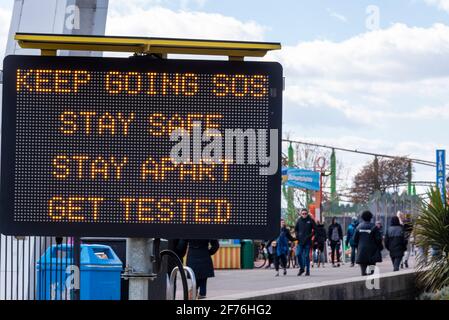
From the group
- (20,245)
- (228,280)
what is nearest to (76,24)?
(20,245)

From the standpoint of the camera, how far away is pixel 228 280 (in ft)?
90.4

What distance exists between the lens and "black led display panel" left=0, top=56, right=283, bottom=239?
6258 mm

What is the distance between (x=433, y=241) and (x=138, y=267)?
12688mm

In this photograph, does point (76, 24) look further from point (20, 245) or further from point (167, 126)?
point (167, 126)

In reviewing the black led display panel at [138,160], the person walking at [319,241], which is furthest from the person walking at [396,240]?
the black led display panel at [138,160]

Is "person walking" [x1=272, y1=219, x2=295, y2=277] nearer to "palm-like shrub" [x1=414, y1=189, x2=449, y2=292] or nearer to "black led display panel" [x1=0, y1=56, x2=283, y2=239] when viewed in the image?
"palm-like shrub" [x1=414, y1=189, x2=449, y2=292]

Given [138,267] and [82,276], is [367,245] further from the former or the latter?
[138,267]

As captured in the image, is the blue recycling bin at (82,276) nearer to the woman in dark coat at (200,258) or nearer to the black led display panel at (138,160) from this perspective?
the black led display panel at (138,160)

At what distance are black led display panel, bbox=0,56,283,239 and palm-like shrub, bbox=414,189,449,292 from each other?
39.3ft

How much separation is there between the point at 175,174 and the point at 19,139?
2.97 ft

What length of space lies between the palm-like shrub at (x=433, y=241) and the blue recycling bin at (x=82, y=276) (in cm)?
770

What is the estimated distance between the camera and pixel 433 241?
61.2ft
